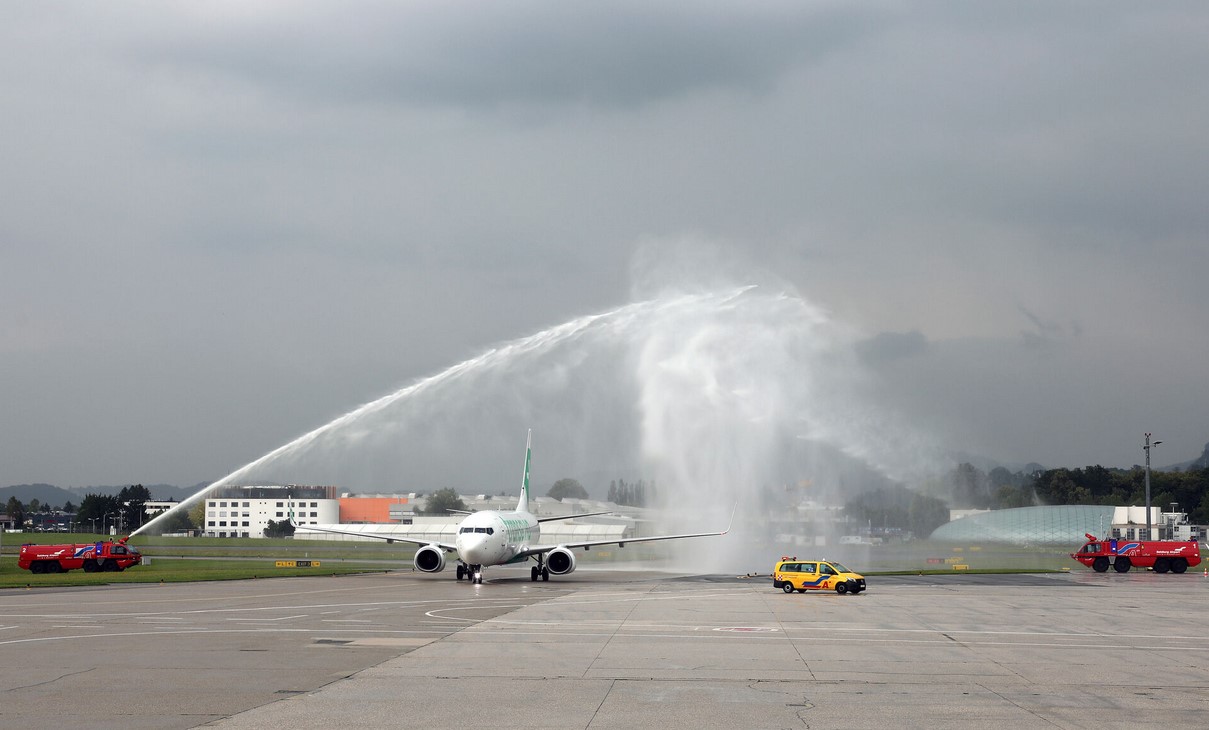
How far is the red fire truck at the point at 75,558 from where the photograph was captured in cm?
6819

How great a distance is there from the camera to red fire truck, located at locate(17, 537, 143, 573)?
6819cm

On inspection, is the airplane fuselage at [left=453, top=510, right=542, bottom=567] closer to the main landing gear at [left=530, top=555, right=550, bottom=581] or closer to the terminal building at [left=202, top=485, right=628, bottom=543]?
the main landing gear at [left=530, top=555, right=550, bottom=581]

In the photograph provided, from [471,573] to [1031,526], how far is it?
93335mm

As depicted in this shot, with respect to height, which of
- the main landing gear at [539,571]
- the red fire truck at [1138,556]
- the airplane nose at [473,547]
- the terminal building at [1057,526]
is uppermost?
the airplane nose at [473,547]

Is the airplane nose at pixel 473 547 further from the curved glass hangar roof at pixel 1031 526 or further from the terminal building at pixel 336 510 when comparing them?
the curved glass hangar roof at pixel 1031 526

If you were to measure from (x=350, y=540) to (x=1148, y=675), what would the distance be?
12596 cm

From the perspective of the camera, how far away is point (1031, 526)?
129m

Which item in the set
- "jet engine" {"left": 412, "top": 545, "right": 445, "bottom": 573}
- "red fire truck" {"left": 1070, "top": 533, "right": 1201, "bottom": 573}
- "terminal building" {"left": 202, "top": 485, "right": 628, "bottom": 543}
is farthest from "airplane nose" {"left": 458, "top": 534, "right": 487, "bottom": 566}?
"terminal building" {"left": 202, "top": 485, "right": 628, "bottom": 543}

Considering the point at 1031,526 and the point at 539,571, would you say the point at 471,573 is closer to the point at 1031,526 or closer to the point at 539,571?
the point at 539,571

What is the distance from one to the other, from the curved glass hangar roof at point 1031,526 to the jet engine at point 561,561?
5697cm

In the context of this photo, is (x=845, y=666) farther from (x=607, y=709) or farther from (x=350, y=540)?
(x=350, y=540)

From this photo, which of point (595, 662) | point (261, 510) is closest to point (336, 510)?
point (261, 510)

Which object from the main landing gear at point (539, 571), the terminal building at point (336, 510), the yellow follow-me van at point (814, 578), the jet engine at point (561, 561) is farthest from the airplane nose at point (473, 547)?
the terminal building at point (336, 510)

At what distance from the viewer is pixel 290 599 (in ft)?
146
